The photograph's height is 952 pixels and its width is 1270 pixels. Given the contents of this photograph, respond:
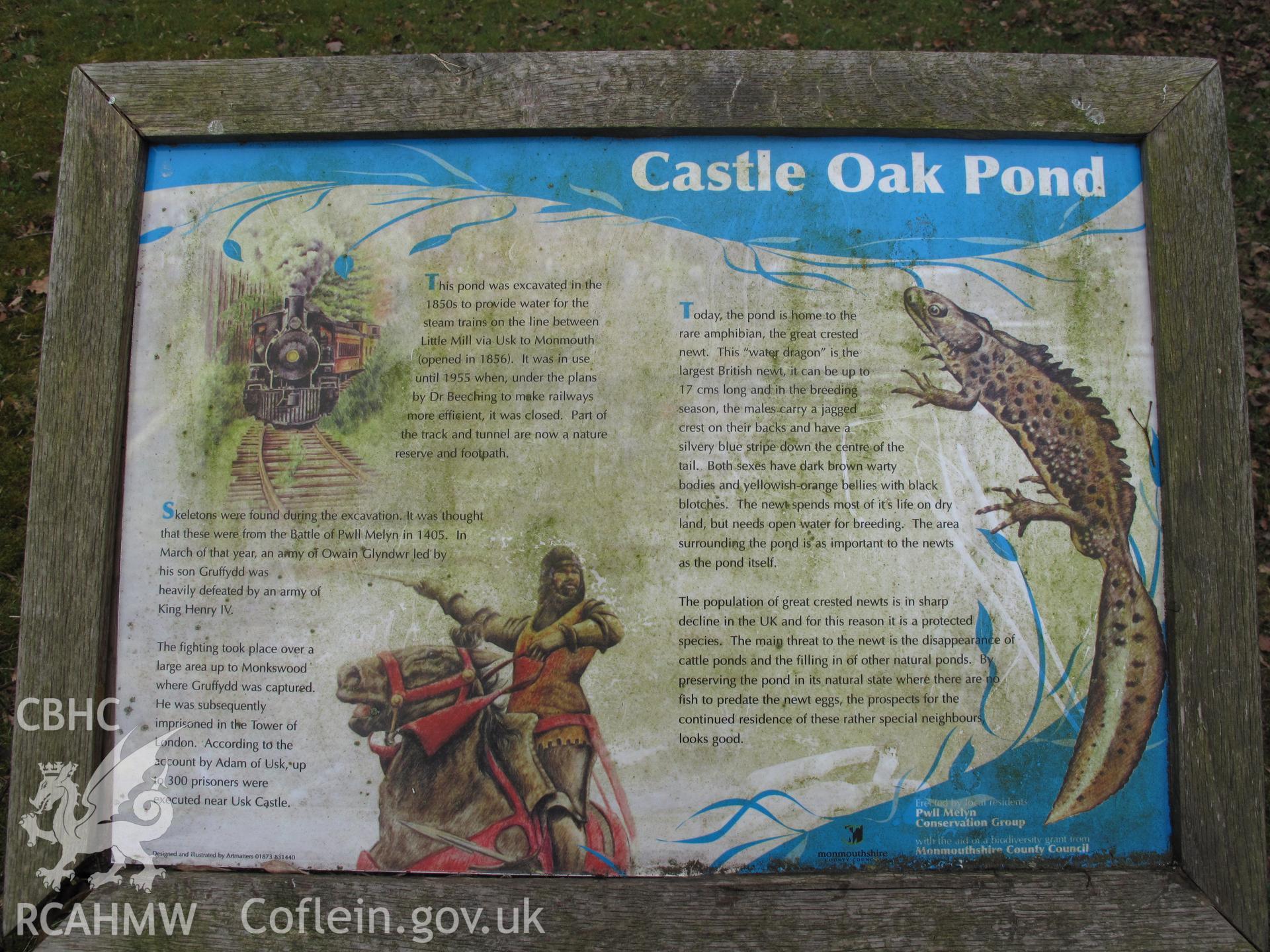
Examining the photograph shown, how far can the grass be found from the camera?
10.1 feet

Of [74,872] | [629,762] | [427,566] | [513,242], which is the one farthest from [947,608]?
[74,872]

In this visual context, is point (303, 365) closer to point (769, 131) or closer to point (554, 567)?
point (554, 567)

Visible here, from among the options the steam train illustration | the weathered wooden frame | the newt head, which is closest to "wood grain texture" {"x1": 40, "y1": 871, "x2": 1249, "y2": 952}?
the weathered wooden frame

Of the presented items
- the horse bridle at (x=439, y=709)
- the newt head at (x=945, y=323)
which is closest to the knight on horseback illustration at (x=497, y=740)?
the horse bridle at (x=439, y=709)

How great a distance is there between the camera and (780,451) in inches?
83.8

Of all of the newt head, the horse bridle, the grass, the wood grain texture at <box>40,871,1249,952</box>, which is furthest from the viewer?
the grass

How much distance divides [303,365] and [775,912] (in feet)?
6.85

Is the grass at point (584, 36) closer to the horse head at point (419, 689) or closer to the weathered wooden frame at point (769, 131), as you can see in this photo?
the weathered wooden frame at point (769, 131)

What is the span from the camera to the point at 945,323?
2.18 meters

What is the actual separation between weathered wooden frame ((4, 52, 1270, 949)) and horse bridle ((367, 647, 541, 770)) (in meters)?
0.37

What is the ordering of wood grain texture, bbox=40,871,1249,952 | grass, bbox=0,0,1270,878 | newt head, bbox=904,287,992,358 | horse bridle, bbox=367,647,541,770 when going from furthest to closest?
grass, bbox=0,0,1270,878 → newt head, bbox=904,287,992,358 → horse bridle, bbox=367,647,541,770 → wood grain texture, bbox=40,871,1249,952

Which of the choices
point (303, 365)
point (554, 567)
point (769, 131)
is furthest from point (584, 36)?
point (554, 567)

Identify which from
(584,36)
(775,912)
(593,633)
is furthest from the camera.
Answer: (584,36)

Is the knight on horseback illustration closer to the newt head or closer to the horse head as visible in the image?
the horse head
